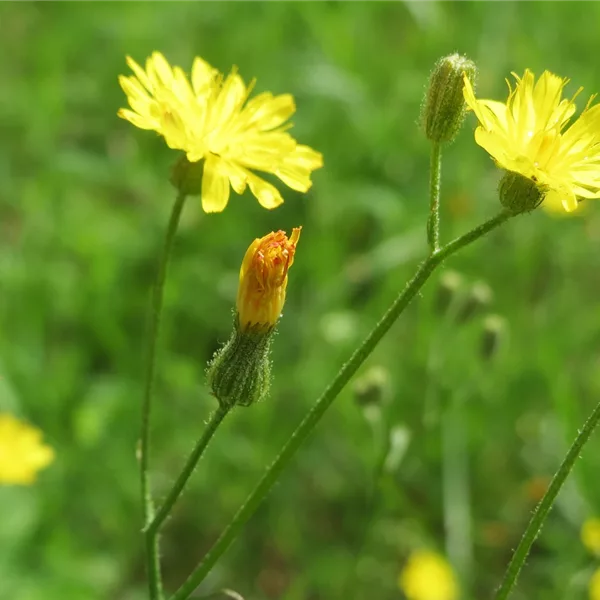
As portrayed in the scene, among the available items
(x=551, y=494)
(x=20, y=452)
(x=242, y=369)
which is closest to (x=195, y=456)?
(x=242, y=369)

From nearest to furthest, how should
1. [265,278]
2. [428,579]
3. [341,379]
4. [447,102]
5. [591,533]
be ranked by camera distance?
1. [341,379]
2. [265,278]
3. [447,102]
4. [591,533]
5. [428,579]

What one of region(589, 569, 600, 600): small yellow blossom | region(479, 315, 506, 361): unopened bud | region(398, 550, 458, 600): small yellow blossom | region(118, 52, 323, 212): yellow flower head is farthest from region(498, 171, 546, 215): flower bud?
region(398, 550, 458, 600): small yellow blossom

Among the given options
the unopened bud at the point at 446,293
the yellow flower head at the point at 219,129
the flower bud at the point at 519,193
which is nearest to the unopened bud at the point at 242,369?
the yellow flower head at the point at 219,129

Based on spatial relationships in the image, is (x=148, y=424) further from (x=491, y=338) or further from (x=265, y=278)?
(x=491, y=338)

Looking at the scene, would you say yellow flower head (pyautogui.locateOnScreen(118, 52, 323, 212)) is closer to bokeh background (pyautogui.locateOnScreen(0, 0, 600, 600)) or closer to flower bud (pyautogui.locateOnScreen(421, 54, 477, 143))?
flower bud (pyautogui.locateOnScreen(421, 54, 477, 143))

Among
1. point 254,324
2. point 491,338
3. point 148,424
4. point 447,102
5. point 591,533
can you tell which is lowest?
point 148,424

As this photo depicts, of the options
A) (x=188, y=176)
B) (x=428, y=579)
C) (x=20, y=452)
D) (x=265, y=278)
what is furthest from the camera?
(x=428, y=579)
